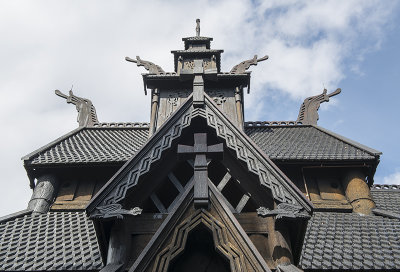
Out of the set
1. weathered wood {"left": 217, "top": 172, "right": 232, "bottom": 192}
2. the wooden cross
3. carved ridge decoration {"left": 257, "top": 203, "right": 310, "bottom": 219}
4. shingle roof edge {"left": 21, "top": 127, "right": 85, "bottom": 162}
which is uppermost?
shingle roof edge {"left": 21, "top": 127, "right": 85, "bottom": 162}

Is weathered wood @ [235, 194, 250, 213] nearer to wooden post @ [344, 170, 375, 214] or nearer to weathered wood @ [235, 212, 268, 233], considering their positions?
weathered wood @ [235, 212, 268, 233]

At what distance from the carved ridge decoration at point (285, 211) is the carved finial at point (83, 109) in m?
11.7

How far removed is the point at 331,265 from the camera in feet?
26.3

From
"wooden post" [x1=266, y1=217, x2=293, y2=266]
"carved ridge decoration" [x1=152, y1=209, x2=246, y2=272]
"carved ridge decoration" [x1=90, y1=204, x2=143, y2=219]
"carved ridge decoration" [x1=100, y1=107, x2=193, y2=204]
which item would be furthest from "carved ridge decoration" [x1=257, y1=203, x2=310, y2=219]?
"carved ridge decoration" [x1=100, y1=107, x2=193, y2=204]

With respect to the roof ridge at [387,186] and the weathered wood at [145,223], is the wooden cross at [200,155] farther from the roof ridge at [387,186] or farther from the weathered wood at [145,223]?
the roof ridge at [387,186]

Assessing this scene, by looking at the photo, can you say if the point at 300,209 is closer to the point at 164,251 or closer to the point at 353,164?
the point at 164,251

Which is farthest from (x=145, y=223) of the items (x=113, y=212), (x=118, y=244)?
(x=113, y=212)

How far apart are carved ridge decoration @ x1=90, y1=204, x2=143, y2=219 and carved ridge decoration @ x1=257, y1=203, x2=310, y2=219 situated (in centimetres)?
192

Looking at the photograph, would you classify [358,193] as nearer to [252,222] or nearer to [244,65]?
[252,222]

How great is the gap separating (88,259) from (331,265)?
4791 millimetres

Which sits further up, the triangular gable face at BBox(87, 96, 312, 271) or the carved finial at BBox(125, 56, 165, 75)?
the carved finial at BBox(125, 56, 165, 75)

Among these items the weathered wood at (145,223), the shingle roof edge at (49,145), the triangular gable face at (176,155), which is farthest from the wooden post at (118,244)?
the shingle roof edge at (49,145)

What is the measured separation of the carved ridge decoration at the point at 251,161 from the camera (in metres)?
6.82

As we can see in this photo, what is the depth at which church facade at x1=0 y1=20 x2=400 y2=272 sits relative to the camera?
654 centimetres
